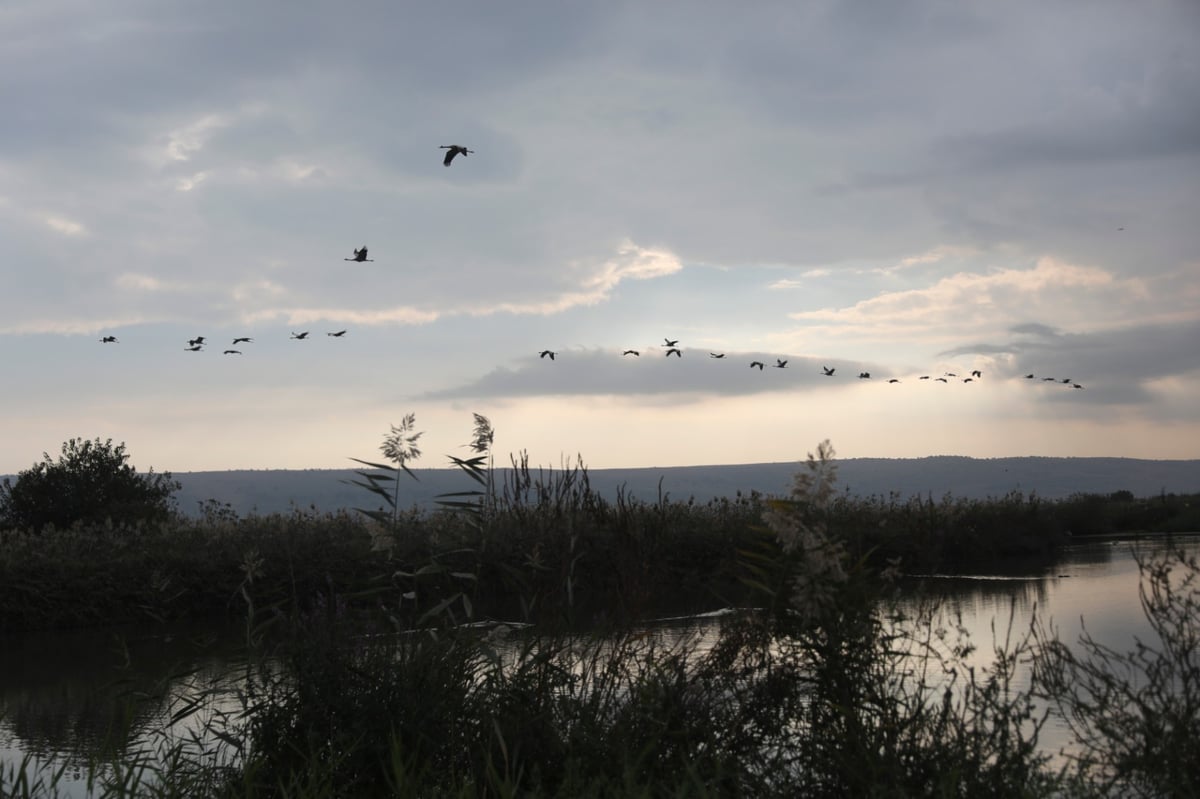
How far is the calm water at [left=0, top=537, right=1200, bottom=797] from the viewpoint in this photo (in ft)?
19.5

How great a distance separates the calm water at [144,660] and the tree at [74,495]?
25.2 ft

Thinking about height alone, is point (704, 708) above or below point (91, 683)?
above

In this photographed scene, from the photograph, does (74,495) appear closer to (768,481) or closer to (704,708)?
(704,708)

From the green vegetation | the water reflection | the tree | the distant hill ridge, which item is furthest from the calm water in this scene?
the distant hill ridge

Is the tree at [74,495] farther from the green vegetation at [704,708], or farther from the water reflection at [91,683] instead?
the green vegetation at [704,708]

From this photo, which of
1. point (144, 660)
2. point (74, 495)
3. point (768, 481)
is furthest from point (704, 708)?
point (768, 481)

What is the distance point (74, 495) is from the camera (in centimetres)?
1812

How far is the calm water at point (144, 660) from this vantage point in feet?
19.5

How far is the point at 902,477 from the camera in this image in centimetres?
8181

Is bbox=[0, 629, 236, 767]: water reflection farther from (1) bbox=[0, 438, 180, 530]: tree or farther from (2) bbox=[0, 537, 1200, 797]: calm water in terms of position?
(1) bbox=[0, 438, 180, 530]: tree

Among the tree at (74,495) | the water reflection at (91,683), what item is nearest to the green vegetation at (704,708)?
the water reflection at (91,683)

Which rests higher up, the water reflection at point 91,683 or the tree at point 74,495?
the tree at point 74,495

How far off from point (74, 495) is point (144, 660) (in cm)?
1033

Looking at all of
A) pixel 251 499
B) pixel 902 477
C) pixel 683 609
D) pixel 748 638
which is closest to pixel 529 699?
pixel 748 638
